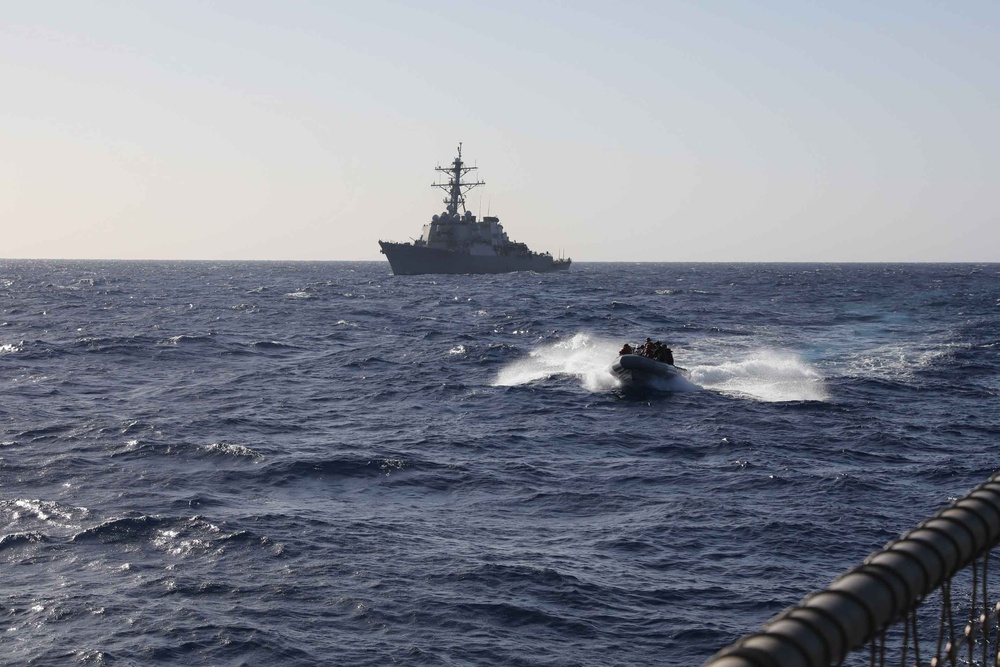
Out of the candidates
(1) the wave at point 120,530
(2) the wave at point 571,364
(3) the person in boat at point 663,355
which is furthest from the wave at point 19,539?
(3) the person in boat at point 663,355

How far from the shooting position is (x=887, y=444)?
2800 centimetres

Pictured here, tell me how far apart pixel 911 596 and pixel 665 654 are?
11.1 m

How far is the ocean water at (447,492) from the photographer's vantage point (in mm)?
14773

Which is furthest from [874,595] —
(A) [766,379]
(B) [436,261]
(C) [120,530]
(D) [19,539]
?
(B) [436,261]

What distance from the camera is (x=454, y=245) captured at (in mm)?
140000

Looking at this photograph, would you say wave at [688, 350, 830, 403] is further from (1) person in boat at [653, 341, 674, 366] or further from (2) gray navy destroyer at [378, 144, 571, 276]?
(2) gray navy destroyer at [378, 144, 571, 276]

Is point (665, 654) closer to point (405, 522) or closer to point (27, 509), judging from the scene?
point (405, 522)

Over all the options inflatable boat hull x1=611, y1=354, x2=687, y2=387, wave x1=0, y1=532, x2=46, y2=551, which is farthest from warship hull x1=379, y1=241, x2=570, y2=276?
wave x1=0, y1=532, x2=46, y2=551

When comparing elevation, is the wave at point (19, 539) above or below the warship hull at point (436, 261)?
below

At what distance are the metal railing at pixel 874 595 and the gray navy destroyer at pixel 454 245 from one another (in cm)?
13372

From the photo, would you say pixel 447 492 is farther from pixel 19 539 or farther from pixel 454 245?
pixel 454 245

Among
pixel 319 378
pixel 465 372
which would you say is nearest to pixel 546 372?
pixel 465 372

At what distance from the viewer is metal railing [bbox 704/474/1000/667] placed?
2.99 metres

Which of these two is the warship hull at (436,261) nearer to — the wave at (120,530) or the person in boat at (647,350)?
the person in boat at (647,350)
